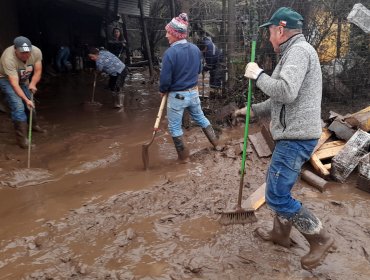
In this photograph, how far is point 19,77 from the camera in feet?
21.9

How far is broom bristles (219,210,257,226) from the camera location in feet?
12.7

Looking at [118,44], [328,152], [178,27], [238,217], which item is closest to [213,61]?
[178,27]

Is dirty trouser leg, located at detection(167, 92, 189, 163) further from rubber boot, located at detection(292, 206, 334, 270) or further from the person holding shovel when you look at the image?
rubber boot, located at detection(292, 206, 334, 270)

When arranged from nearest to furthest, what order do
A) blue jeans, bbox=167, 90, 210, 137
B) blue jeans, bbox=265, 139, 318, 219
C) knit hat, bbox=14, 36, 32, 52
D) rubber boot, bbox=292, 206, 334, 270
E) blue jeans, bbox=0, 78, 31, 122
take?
blue jeans, bbox=265, 139, 318, 219, rubber boot, bbox=292, 206, 334, 270, blue jeans, bbox=167, 90, 210, 137, knit hat, bbox=14, 36, 32, 52, blue jeans, bbox=0, 78, 31, 122

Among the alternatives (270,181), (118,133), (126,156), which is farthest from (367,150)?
(118,133)

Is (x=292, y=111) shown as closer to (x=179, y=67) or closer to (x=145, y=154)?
(x=179, y=67)

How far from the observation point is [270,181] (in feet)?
10.7

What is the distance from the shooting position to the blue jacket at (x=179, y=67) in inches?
217

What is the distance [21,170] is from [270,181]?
13.0ft

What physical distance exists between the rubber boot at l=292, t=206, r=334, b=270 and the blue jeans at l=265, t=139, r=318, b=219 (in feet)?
0.25

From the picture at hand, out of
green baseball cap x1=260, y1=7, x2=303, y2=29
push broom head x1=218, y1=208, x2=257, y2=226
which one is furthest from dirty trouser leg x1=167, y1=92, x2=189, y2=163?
green baseball cap x1=260, y1=7, x2=303, y2=29

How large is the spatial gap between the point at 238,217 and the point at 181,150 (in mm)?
2238

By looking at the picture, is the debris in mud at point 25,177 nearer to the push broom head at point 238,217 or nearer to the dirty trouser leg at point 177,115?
the dirty trouser leg at point 177,115

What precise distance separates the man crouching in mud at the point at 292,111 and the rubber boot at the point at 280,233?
22cm
